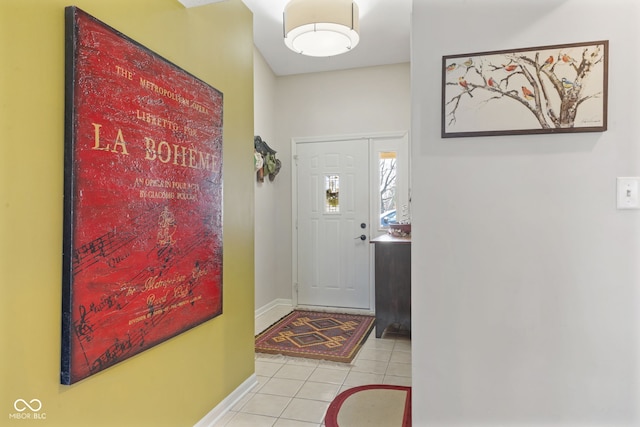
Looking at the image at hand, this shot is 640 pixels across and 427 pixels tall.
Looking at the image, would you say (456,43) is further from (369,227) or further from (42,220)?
(369,227)

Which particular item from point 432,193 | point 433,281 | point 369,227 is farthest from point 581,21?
point 369,227

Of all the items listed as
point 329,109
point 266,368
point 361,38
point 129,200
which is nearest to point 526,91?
point 129,200

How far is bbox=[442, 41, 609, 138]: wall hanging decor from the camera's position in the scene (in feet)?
4.85

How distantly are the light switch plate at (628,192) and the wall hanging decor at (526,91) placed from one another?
0.75 feet

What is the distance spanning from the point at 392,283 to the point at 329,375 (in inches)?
46.1

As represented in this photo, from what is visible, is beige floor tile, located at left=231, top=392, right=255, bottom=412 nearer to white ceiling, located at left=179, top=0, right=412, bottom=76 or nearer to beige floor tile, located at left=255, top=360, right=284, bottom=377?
beige floor tile, located at left=255, top=360, right=284, bottom=377

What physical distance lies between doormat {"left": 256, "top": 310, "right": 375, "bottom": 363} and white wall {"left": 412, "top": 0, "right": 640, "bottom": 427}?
5.53ft

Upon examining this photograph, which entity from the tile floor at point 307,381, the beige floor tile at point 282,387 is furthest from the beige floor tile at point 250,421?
the beige floor tile at point 282,387

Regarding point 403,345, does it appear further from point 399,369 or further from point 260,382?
point 260,382

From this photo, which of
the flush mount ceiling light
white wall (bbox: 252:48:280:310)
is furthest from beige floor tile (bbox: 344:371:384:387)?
the flush mount ceiling light

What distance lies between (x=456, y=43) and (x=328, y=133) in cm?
333

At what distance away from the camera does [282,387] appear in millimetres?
2682

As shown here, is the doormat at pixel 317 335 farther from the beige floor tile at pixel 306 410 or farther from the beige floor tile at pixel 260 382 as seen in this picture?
the beige floor tile at pixel 306 410

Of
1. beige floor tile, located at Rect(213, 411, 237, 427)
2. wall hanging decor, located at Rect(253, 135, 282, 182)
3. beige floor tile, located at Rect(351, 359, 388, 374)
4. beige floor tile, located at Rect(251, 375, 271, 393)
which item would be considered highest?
wall hanging decor, located at Rect(253, 135, 282, 182)
